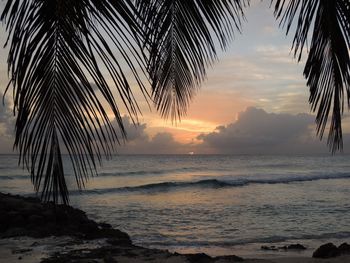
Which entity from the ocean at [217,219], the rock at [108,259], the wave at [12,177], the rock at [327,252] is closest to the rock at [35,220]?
the ocean at [217,219]

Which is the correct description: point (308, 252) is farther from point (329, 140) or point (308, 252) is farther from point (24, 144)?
point (24, 144)

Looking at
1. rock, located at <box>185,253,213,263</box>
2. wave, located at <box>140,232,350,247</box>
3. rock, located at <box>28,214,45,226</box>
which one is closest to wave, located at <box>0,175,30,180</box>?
rock, located at <box>28,214,45,226</box>

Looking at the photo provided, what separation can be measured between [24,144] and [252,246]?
34.3ft

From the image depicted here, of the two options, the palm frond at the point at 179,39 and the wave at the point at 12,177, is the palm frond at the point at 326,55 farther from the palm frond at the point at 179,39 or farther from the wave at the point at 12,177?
the wave at the point at 12,177

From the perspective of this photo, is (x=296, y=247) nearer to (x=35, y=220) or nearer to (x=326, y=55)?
(x=35, y=220)

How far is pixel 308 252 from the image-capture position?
9.88 meters

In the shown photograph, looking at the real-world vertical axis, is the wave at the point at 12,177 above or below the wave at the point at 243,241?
above

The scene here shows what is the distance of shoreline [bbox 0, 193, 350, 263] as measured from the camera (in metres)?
8.20

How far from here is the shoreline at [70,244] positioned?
8195 mm

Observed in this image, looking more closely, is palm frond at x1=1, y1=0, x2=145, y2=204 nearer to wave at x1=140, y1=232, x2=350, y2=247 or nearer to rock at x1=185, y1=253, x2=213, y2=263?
rock at x1=185, y1=253, x2=213, y2=263

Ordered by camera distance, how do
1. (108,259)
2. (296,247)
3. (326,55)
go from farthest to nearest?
(296,247), (108,259), (326,55)

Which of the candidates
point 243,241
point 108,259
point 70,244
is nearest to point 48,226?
point 70,244

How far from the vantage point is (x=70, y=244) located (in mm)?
9922

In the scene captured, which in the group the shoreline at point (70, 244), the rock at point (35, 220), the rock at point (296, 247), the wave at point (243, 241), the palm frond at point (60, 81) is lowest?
the wave at point (243, 241)
